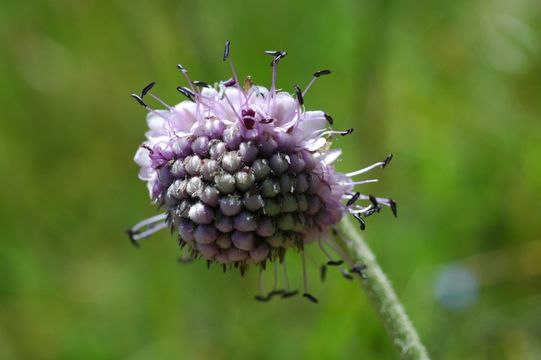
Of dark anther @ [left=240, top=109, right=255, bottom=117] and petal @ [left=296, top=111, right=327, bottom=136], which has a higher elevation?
dark anther @ [left=240, top=109, right=255, bottom=117]

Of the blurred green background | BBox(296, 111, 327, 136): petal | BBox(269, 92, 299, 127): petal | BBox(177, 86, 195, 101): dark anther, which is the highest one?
BBox(177, 86, 195, 101): dark anther

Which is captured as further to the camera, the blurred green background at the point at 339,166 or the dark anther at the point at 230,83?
the blurred green background at the point at 339,166

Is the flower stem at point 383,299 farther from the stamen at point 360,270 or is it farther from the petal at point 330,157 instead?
the petal at point 330,157

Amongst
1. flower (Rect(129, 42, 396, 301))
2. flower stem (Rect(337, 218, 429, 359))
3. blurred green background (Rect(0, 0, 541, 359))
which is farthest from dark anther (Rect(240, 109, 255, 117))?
blurred green background (Rect(0, 0, 541, 359))

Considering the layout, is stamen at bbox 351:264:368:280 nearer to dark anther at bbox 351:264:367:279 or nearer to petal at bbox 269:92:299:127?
dark anther at bbox 351:264:367:279

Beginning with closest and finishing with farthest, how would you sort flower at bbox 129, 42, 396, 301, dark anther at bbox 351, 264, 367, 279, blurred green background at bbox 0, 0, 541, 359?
flower at bbox 129, 42, 396, 301, dark anther at bbox 351, 264, 367, 279, blurred green background at bbox 0, 0, 541, 359

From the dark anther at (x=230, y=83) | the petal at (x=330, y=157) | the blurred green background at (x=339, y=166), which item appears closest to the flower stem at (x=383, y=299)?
the petal at (x=330, y=157)
